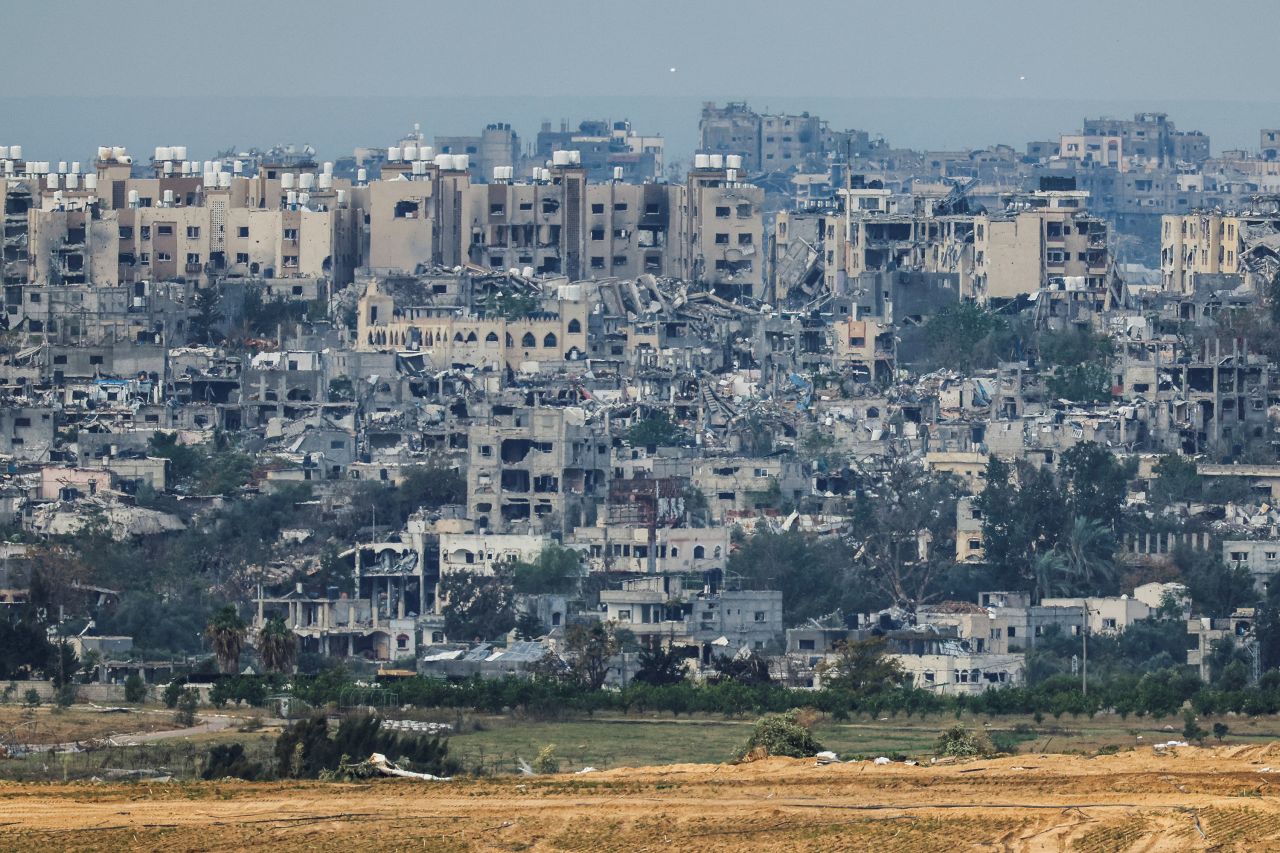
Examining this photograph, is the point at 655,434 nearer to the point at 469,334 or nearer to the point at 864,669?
the point at 469,334

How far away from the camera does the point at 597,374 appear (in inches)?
3263

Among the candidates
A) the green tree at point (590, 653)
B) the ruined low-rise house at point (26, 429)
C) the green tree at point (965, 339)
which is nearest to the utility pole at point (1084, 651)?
the green tree at point (590, 653)

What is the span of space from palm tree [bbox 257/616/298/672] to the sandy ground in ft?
54.0

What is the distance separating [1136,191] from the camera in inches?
5704

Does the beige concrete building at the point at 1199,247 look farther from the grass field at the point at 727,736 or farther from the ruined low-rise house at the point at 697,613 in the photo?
the grass field at the point at 727,736

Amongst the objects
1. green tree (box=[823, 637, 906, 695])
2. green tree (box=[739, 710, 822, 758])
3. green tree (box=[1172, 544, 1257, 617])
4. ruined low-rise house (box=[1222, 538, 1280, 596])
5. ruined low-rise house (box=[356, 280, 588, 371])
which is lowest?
green tree (box=[739, 710, 822, 758])

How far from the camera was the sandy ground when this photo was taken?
3638 centimetres

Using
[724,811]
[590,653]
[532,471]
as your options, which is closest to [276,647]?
[590,653]

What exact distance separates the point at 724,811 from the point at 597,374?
45.8 meters

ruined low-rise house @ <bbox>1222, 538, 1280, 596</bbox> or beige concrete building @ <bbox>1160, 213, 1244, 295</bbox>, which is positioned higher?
beige concrete building @ <bbox>1160, 213, 1244, 295</bbox>

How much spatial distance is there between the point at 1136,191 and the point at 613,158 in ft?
61.4

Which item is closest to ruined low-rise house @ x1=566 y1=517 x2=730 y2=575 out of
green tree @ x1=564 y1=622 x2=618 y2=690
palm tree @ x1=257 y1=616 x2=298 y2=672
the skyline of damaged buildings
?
the skyline of damaged buildings

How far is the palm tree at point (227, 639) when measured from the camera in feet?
184

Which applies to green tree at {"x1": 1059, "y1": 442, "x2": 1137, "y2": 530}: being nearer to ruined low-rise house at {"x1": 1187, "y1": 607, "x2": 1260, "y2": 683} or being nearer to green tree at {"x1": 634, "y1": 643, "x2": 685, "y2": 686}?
ruined low-rise house at {"x1": 1187, "y1": 607, "x2": 1260, "y2": 683}
